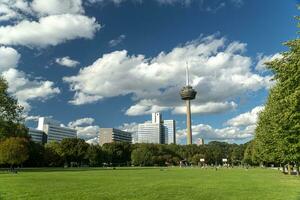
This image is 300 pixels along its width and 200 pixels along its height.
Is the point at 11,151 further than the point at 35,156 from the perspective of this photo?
No

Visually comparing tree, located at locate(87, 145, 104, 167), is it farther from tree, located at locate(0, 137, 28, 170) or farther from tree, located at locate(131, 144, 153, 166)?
tree, located at locate(0, 137, 28, 170)

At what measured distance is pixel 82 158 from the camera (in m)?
169

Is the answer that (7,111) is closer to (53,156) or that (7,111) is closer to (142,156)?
(53,156)

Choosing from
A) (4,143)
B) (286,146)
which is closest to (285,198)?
(286,146)

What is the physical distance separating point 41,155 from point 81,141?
26643 mm

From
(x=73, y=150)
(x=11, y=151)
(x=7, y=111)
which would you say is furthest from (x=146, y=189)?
(x=73, y=150)

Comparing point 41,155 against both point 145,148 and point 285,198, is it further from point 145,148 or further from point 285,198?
point 285,198

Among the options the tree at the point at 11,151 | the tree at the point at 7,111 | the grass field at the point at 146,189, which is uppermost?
the tree at the point at 7,111

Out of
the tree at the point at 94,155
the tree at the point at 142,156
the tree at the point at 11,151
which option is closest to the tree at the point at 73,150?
the tree at the point at 94,155

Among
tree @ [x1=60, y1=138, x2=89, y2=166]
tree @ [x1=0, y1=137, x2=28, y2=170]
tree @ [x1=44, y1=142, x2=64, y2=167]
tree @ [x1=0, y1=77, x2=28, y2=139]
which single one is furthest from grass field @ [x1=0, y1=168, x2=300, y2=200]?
tree @ [x1=60, y1=138, x2=89, y2=166]

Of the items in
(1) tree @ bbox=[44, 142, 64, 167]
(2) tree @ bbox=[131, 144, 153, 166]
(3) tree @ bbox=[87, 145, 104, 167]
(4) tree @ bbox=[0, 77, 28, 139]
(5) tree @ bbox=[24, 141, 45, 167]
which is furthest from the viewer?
(2) tree @ bbox=[131, 144, 153, 166]

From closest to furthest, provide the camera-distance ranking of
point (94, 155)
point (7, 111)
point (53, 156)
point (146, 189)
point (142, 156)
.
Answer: point (146, 189) → point (7, 111) → point (53, 156) → point (94, 155) → point (142, 156)

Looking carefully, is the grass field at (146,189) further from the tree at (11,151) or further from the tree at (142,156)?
the tree at (142,156)

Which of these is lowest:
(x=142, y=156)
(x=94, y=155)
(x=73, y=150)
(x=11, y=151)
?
(x=11, y=151)
